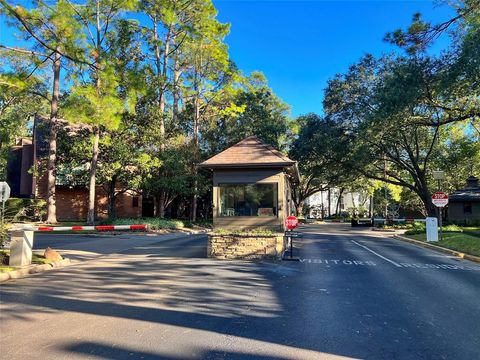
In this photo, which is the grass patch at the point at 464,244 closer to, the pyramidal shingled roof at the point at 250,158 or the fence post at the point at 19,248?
the pyramidal shingled roof at the point at 250,158

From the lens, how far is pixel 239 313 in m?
6.60

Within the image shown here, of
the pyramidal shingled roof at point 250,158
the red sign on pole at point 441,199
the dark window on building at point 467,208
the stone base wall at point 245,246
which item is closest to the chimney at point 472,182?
the dark window on building at point 467,208

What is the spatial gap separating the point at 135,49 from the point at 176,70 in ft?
17.7

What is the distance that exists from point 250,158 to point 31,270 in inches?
307

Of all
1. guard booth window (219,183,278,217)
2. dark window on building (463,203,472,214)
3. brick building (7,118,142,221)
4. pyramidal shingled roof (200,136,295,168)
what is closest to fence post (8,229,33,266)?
pyramidal shingled roof (200,136,295,168)

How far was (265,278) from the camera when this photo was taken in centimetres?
992

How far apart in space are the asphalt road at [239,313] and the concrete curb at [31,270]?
388 millimetres

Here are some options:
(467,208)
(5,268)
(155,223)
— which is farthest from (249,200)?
(467,208)

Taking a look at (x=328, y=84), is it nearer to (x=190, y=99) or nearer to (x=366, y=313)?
(x=190, y=99)

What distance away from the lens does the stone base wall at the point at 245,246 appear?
13.2 metres

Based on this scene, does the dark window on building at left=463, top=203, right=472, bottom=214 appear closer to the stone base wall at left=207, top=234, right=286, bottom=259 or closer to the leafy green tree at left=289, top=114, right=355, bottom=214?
the leafy green tree at left=289, top=114, right=355, bottom=214

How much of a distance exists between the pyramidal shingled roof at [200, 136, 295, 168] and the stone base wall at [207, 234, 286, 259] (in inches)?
101

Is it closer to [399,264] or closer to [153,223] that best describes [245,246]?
[399,264]

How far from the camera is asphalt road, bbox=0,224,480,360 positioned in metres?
4.96
